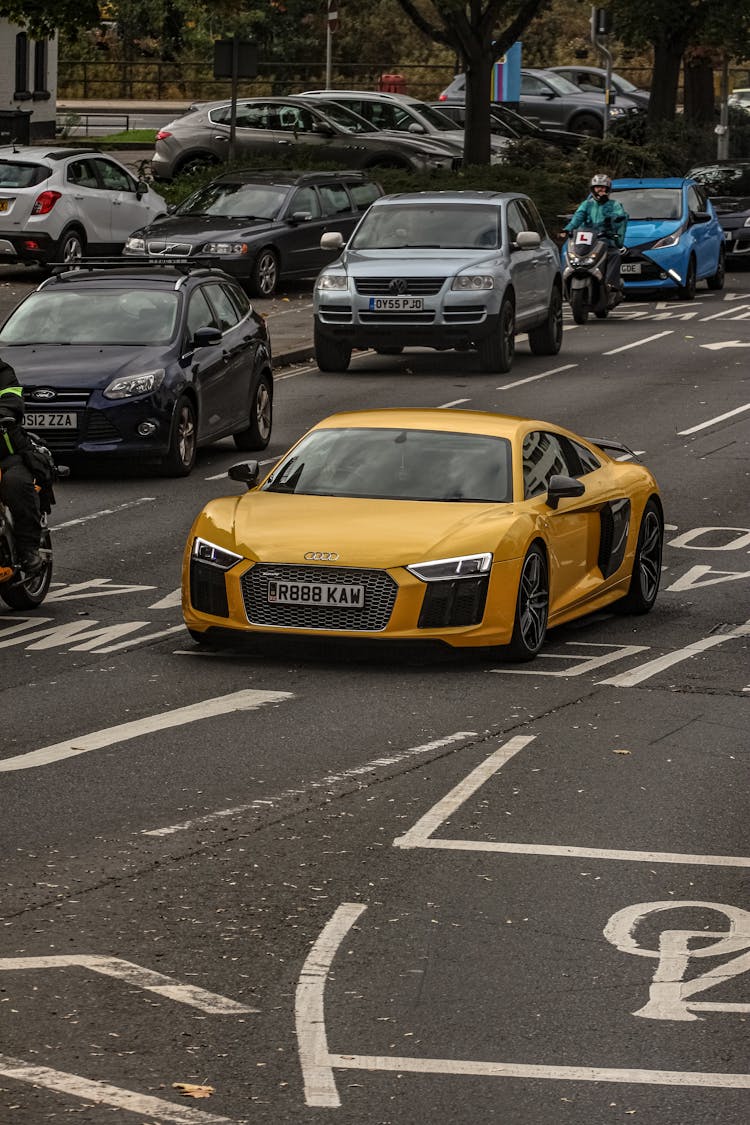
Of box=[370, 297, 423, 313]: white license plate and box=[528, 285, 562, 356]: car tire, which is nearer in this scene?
box=[370, 297, 423, 313]: white license plate

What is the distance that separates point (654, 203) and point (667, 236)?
3.24 ft

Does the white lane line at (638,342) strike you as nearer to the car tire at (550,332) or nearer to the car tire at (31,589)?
the car tire at (550,332)

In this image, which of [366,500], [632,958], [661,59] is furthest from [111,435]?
[661,59]

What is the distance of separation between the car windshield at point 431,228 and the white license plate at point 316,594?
15655 millimetres

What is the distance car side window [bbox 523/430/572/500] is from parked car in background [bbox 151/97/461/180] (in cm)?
3051

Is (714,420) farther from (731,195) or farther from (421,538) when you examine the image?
(731,195)

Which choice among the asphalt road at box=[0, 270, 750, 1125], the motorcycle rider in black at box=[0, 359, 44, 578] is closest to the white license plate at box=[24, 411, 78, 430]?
the asphalt road at box=[0, 270, 750, 1125]

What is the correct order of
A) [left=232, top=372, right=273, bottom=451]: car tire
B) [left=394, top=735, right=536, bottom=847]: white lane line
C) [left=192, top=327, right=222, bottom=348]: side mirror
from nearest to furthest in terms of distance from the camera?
1. [left=394, top=735, right=536, bottom=847]: white lane line
2. [left=192, top=327, right=222, bottom=348]: side mirror
3. [left=232, top=372, right=273, bottom=451]: car tire

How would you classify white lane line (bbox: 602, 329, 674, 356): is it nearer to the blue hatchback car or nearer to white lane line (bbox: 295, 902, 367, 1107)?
the blue hatchback car

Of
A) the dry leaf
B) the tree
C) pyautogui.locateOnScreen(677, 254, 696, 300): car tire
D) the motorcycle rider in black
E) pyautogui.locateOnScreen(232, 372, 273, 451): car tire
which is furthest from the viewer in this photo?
the tree

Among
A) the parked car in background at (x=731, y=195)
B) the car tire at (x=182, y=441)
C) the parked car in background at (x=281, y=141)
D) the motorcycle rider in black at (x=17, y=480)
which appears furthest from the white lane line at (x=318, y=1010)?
the parked car in background at (x=281, y=141)

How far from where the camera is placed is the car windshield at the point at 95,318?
20141 mm

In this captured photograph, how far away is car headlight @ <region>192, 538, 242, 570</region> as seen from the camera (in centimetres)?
1234

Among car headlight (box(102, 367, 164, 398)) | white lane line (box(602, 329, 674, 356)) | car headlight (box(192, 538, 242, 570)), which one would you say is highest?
car headlight (box(192, 538, 242, 570))
